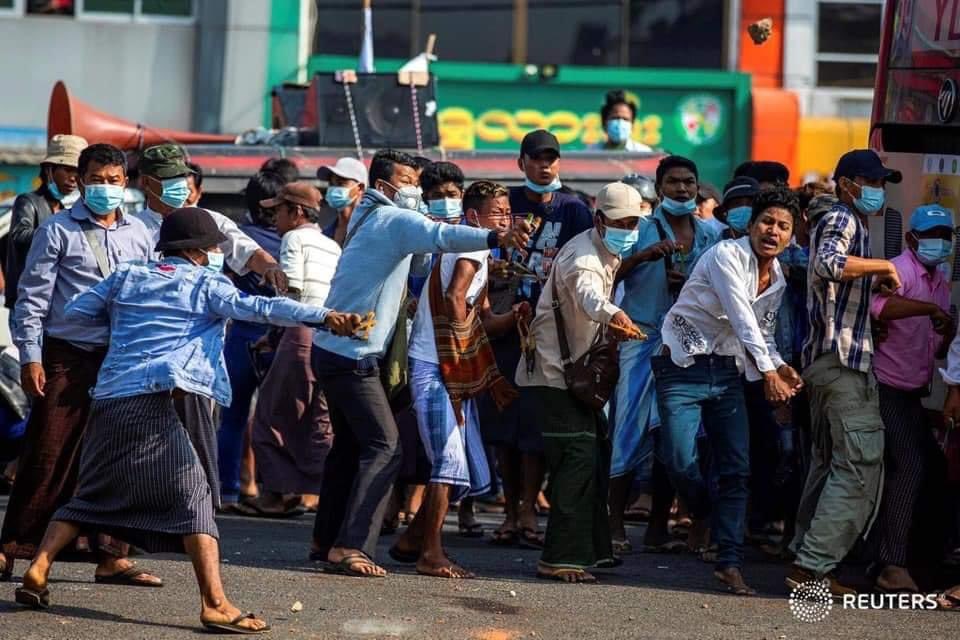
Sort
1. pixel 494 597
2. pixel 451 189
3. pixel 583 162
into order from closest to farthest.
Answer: pixel 494 597
pixel 451 189
pixel 583 162

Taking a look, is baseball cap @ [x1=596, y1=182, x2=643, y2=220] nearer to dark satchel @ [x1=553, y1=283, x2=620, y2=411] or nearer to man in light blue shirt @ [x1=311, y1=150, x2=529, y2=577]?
dark satchel @ [x1=553, y1=283, x2=620, y2=411]

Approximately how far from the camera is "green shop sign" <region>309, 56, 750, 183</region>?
21.9 m

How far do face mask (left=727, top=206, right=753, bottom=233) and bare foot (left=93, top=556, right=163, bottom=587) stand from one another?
11.4 feet

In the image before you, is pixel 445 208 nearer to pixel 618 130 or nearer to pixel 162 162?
pixel 162 162

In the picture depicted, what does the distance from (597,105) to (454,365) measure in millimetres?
13444

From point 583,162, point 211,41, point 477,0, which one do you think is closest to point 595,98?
point 477,0

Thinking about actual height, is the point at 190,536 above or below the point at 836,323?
below

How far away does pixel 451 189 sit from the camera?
9336 millimetres

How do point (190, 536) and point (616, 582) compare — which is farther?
point (616, 582)

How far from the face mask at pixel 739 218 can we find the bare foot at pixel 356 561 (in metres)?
2.64

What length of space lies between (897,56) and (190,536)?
4.55 metres

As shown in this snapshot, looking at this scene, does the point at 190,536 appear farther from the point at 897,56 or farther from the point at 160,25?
the point at 160,25

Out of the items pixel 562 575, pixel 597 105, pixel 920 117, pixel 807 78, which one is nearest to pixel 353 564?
pixel 562 575

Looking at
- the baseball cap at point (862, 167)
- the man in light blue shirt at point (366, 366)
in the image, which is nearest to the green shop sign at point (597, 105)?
the baseball cap at point (862, 167)
